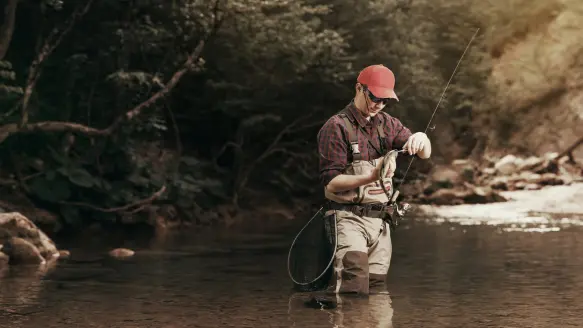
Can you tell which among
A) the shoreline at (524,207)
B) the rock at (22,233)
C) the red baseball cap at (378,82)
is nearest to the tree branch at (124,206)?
the rock at (22,233)

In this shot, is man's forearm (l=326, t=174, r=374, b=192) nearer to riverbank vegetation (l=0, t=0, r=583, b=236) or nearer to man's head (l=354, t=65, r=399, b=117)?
man's head (l=354, t=65, r=399, b=117)

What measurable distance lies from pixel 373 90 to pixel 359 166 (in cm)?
62

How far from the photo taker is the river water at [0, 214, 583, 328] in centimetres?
1155

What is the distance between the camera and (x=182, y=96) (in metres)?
32.1

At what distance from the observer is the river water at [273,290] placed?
11.5m

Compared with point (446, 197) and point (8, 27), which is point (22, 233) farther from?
point (446, 197)

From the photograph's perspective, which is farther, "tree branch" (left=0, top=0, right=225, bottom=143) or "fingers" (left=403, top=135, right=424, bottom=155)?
"tree branch" (left=0, top=0, right=225, bottom=143)

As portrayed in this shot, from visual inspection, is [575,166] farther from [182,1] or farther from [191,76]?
[182,1]

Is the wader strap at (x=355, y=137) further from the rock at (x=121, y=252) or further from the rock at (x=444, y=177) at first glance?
the rock at (x=444, y=177)


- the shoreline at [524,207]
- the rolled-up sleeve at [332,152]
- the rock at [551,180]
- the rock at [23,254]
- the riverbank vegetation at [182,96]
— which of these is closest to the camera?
the rolled-up sleeve at [332,152]

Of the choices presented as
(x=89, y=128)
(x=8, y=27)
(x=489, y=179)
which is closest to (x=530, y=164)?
(x=489, y=179)

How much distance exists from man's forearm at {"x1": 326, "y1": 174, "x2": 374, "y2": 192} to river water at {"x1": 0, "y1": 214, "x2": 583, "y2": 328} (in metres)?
1.06

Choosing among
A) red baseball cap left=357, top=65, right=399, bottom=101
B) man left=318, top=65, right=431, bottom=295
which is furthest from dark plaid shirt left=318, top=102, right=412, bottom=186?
red baseball cap left=357, top=65, right=399, bottom=101

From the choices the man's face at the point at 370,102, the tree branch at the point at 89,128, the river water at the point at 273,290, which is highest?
the tree branch at the point at 89,128
